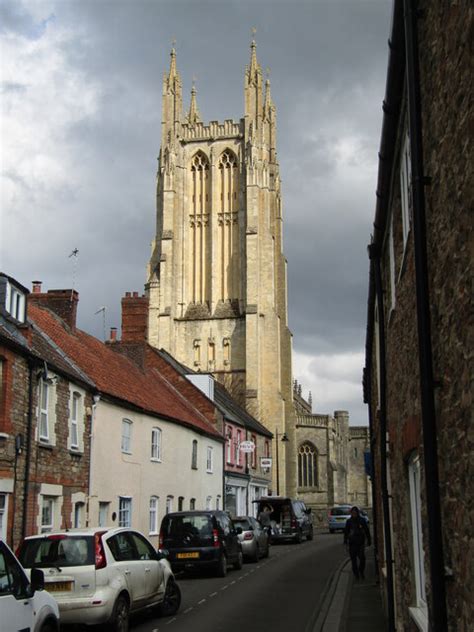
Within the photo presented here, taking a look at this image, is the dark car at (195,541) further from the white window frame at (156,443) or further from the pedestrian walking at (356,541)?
the white window frame at (156,443)

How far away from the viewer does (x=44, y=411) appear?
18547 mm

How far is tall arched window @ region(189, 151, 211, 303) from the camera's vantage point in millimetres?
72750

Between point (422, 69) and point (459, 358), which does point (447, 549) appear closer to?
point (459, 358)

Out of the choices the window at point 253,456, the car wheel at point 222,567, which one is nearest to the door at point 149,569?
the car wheel at point 222,567

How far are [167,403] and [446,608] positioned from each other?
25918 millimetres

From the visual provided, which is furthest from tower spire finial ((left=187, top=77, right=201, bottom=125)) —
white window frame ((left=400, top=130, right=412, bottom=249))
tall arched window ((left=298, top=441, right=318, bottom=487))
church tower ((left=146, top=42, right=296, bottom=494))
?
white window frame ((left=400, top=130, right=412, bottom=249))

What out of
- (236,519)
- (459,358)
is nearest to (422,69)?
(459,358)

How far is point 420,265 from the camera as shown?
5453 mm

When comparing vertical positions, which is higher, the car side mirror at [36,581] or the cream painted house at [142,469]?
the cream painted house at [142,469]

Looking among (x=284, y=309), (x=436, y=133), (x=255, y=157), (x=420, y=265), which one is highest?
(x=255, y=157)

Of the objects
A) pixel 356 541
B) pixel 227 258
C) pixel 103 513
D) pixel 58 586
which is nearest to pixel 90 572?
pixel 58 586

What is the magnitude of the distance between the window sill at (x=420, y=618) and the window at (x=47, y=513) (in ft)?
41.7

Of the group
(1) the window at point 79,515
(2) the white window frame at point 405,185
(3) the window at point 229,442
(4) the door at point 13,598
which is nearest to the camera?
(2) the white window frame at point 405,185

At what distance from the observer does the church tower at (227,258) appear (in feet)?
225
